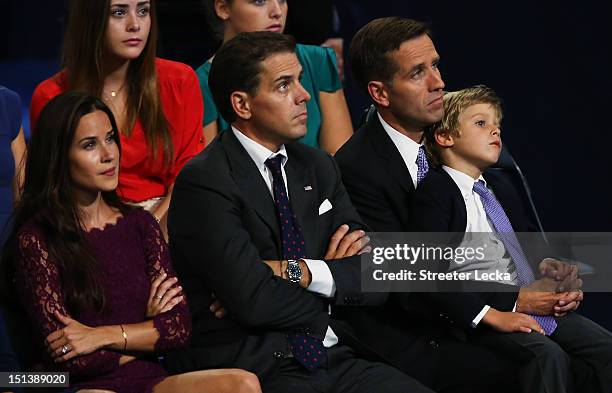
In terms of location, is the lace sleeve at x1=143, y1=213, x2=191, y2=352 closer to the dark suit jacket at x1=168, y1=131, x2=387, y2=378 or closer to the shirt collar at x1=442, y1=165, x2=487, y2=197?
the dark suit jacket at x1=168, y1=131, x2=387, y2=378

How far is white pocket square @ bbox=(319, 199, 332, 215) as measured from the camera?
12.5 feet

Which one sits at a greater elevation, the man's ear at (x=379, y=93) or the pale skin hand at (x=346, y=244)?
the man's ear at (x=379, y=93)

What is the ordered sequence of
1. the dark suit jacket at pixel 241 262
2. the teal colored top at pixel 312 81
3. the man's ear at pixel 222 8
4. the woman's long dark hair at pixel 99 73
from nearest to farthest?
the dark suit jacket at pixel 241 262 < the woman's long dark hair at pixel 99 73 < the teal colored top at pixel 312 81 < the man's ear at pixel 222 8

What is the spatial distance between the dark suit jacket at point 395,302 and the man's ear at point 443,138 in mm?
166

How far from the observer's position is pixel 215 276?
357cm

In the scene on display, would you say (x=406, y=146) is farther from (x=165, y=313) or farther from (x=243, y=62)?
(x=165, y=313)

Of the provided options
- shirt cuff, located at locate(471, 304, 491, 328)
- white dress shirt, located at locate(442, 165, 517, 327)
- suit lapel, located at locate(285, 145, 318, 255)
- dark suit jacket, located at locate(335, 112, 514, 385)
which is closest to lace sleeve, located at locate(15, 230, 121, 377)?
suit lapel, located at locate(285, 145, 318, 255)

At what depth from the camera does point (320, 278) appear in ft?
12.0

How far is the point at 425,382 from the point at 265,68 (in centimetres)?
106

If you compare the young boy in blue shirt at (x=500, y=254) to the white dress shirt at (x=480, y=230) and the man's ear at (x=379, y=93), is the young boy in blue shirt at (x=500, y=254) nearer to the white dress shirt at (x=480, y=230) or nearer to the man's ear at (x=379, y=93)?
the white dress shirt at (x=480, y=230)

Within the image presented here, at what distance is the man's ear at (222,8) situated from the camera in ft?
16.4

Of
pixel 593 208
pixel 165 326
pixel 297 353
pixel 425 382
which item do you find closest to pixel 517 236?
pixel 425 382

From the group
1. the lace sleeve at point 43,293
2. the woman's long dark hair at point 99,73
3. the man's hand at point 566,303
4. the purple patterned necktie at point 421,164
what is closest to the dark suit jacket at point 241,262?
the lace sleeve at point 43,293

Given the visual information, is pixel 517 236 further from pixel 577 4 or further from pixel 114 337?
pixel 577 4
